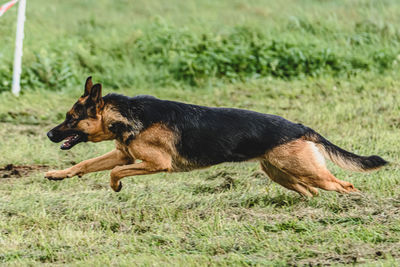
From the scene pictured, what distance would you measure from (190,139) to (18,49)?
5.39 meters

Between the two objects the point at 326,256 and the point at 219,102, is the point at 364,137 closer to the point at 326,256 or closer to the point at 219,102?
the point at 219,102

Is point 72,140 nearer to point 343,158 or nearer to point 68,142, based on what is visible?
point 68,142

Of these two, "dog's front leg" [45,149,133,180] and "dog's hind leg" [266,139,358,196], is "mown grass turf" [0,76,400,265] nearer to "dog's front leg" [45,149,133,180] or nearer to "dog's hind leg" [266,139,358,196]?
"dog's hind leg" [266,139,358,196]

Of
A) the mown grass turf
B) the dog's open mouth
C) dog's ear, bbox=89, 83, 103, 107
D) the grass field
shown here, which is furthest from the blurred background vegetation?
dog's ear, bbox=89, 83, 103, 107

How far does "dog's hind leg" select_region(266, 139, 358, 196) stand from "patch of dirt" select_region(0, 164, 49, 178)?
2958mm

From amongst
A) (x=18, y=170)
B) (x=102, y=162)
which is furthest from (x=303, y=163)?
(x=18, y=170)

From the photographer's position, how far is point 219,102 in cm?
1035

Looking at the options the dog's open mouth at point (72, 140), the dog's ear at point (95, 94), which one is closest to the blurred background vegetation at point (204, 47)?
the dog's open mouth at point (72, 140)

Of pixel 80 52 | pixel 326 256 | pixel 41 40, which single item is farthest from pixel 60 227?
pixel 41 40

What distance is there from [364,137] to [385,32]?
4.56 metres

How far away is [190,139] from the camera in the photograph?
6027mm

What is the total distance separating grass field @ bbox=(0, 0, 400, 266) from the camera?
5.02m

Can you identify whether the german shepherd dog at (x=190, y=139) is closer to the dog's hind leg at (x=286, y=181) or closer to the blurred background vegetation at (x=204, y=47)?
the dog's hind leg at (x=286, y=181)

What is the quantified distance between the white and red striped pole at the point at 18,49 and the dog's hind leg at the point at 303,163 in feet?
19.4
